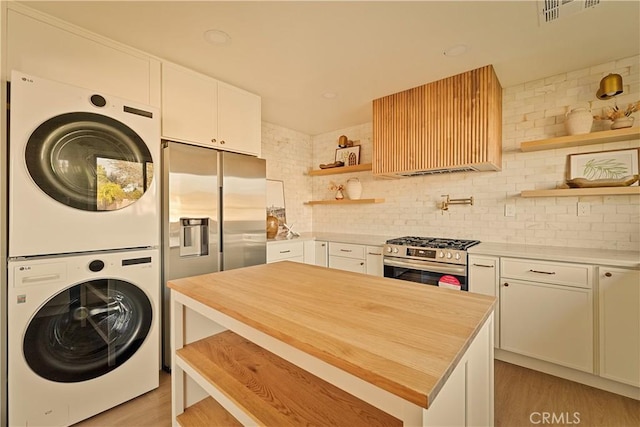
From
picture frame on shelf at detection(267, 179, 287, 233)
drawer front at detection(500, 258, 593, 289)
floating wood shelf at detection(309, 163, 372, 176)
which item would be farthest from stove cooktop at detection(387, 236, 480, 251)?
picture frame on shelf at detection(267, 179, 287, 233)

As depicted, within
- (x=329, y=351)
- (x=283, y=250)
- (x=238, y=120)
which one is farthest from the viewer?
(x=283, y=250)

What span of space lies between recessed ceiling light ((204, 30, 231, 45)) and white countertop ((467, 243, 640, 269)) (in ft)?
8.44

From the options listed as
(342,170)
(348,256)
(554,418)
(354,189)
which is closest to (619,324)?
(554,418)

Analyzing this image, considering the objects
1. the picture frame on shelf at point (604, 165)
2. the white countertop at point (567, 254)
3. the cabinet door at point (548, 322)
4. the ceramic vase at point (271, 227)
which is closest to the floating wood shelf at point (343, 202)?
the ceramic vase at point (271, 227)

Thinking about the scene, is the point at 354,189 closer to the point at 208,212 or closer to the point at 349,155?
the point at 349,155

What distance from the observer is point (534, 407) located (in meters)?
1.81

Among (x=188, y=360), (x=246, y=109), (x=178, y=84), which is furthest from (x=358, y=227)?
(x=188, y=360)

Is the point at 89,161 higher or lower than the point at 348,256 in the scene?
higher

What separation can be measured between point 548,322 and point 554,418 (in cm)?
64

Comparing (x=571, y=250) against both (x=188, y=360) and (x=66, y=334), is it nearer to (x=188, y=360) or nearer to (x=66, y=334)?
(x=188, y=360)

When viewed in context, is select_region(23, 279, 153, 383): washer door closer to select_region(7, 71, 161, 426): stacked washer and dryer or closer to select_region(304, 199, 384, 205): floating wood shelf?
select_region(7, 71, 161, 426): stacked washer and dryer

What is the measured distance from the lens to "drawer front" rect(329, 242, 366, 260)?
3.14 meters

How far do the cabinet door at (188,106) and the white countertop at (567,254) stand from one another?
2608 millimetres

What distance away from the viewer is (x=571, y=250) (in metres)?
2.28
